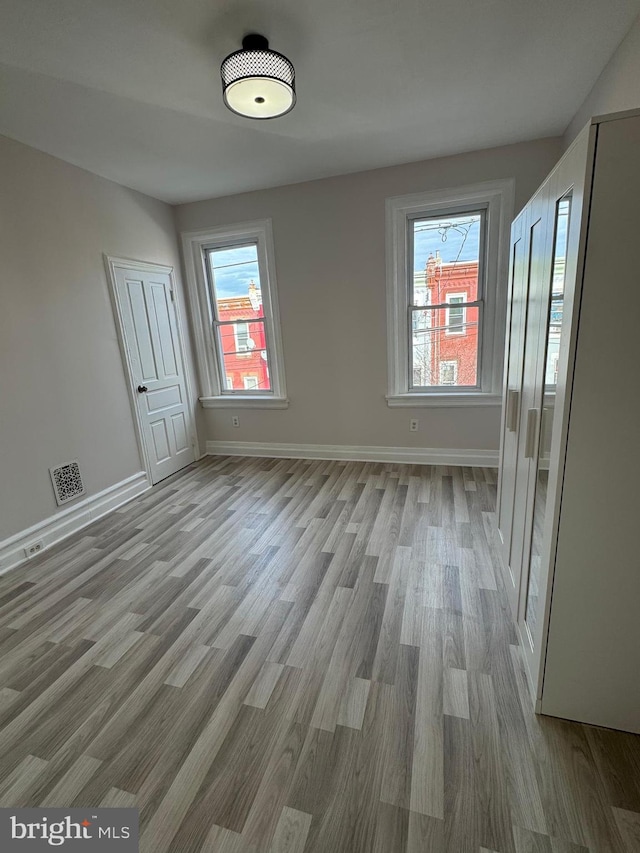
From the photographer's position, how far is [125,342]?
137 inches

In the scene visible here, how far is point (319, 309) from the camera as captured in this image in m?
3.88

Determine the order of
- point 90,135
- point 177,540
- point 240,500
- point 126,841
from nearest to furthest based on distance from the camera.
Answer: point 126,841 < point 90,135 < point 177,540 < point 240,500

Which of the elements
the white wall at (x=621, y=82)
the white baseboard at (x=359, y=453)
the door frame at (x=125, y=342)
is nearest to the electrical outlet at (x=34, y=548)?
the door frame at (x=125, y=342)

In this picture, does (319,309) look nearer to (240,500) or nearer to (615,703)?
(240,500)

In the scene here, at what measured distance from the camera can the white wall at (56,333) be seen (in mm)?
2572

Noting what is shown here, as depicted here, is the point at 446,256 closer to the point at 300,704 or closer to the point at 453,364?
the point at 453,364

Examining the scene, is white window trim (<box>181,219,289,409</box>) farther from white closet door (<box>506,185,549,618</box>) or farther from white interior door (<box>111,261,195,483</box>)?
white closet door (<box>506,185,549,618</box>)

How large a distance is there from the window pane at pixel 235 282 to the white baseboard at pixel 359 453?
1.50 metres

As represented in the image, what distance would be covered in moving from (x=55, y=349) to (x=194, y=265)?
1.87m

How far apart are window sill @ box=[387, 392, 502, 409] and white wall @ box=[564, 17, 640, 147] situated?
2077 millimetres

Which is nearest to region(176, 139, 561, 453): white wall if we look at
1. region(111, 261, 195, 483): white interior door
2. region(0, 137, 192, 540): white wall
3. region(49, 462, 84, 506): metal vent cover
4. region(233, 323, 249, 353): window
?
region(233, 323, 249, 353): window

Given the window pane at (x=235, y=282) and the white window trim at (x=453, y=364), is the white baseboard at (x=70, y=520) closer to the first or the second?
the window pane at (x=235, y=282)

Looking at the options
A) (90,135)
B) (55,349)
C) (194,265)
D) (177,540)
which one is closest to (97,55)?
(90,135)

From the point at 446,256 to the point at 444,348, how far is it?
0.84 meters
